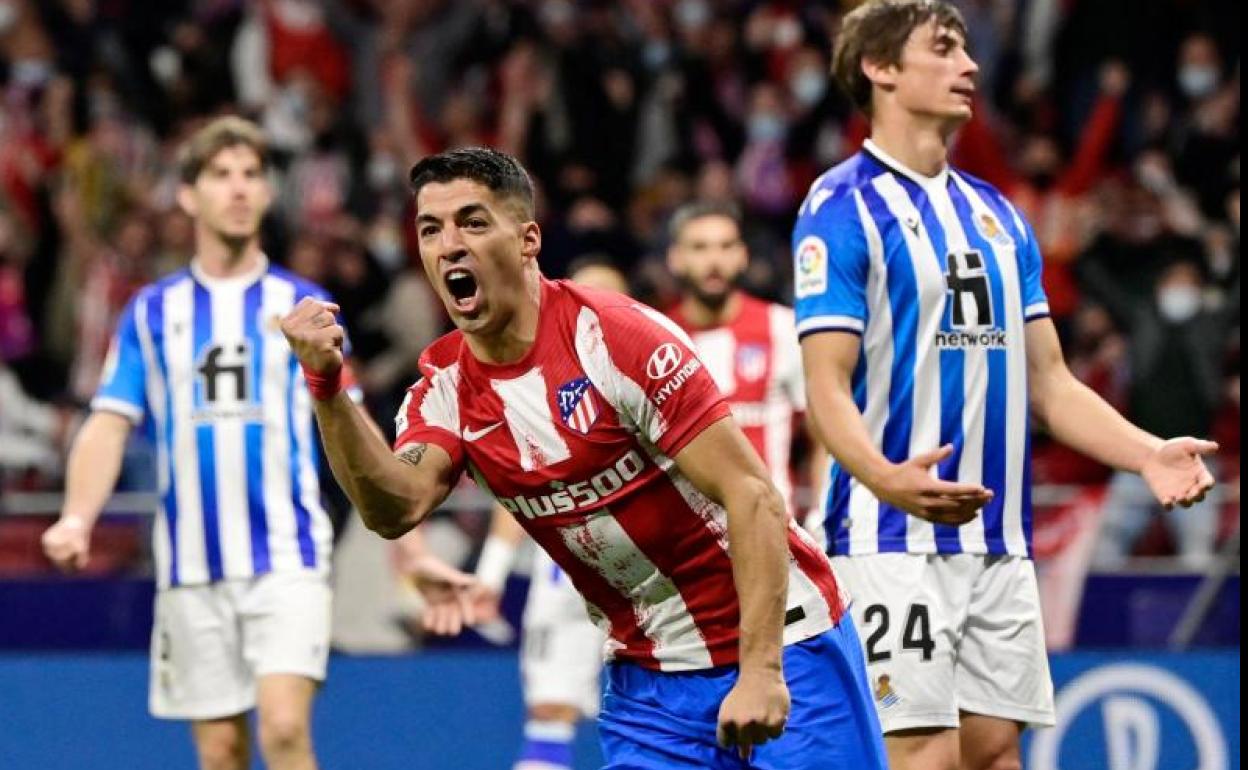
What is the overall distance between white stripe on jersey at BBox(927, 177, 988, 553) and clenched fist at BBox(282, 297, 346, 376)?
5.91ft

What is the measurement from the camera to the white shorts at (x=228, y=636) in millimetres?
6934

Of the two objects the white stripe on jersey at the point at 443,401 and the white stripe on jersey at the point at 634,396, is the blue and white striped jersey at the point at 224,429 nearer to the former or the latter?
the white stripe on jersey at the point at 443,401

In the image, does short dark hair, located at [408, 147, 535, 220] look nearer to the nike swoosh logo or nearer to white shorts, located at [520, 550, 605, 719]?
the nike swoosh logo

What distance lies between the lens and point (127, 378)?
23.3 ft

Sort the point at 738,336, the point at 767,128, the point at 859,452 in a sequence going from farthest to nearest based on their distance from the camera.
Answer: the point at 767,128
the point at 738,336
the point at 859,452

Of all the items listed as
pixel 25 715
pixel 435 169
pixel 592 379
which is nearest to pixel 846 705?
pixel 592 379

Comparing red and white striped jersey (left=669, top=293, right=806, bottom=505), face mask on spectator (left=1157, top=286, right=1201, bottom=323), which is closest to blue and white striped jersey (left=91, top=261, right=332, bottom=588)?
red and white striped jersey (left=669, top=293, right=806, bottom=505)

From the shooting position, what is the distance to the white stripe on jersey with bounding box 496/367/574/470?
14.6 feet

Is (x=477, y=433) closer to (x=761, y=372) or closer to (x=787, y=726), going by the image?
(x=787, y=726)

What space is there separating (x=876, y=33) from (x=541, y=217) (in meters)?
7.26

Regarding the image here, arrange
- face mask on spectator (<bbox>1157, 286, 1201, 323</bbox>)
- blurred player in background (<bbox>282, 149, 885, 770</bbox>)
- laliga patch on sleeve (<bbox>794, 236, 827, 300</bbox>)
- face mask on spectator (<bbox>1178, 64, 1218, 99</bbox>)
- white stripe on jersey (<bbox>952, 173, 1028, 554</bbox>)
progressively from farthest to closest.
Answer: face mask on spectator (<bbox>1178, 64, 1218, 99</bbox>) < face mask on spectator (<bbox>1157, 286, 1201, 323</bbox>) < white stripe on jersey (<bbox>952, 173, 1028, 554</bbox>) < laliga patch on sleeve (<bbox>794, 236, 827, 300</bbox>) < blurred player in background (<bbox>282, 149, 885, 770</bbox>)

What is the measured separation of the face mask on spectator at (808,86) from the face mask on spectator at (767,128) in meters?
0.19

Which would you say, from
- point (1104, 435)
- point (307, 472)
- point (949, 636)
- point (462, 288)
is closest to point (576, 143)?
point (307, 472)

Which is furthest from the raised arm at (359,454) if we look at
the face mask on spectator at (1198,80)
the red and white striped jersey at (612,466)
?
the face mask on spectator at (1198,80)
